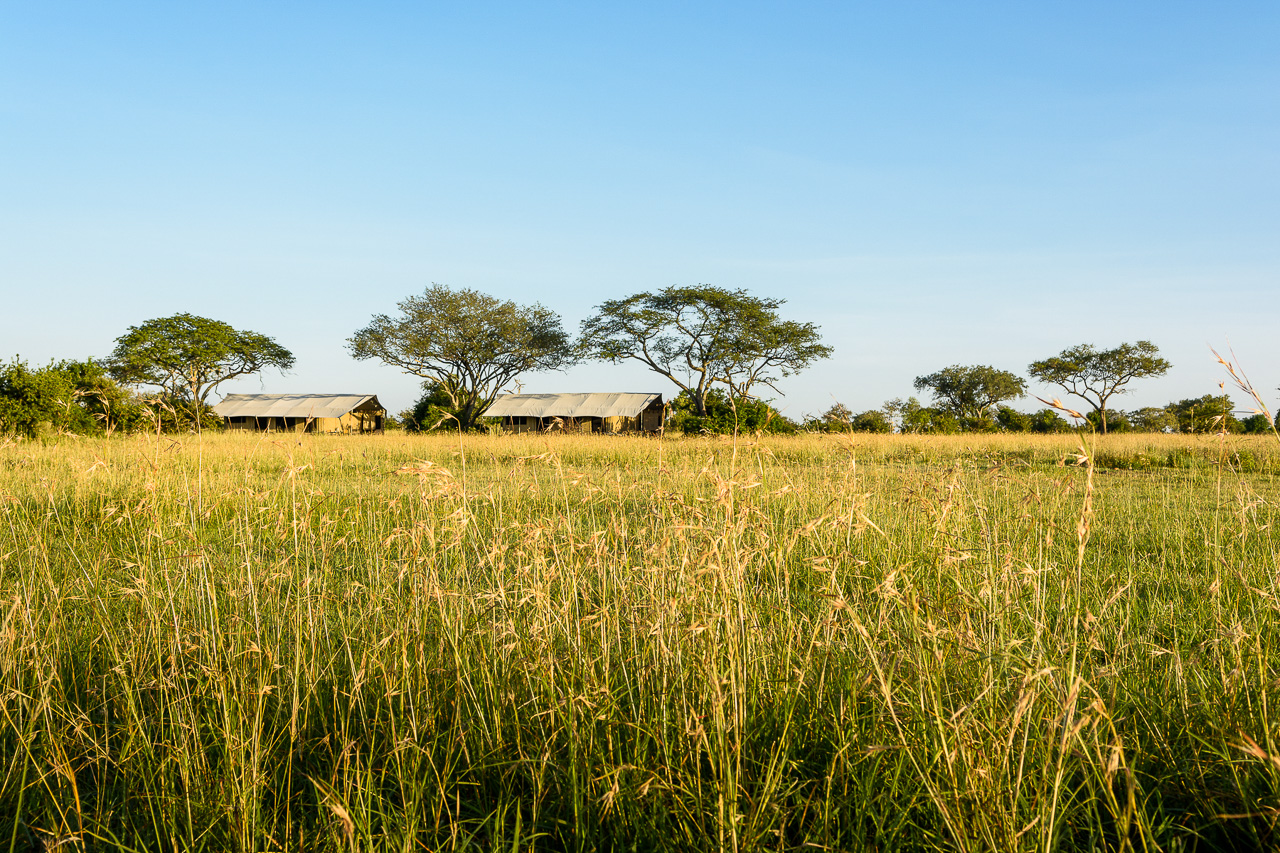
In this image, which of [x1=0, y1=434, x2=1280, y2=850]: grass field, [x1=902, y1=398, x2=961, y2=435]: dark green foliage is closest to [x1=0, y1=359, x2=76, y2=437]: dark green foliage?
[x1=0, y1=434, x2=1280, y2=850]: grass field

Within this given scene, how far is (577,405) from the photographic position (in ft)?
133

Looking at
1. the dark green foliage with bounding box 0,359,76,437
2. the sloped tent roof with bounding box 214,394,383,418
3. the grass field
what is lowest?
the grass field

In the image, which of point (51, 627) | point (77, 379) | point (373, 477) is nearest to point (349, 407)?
point (77, 379)

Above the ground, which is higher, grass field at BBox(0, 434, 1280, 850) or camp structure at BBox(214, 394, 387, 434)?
camp structure at BBox(214, 394, 387, 434)

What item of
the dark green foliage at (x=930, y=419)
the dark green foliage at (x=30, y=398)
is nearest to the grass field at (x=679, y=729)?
the dark green foliage at (x=30, y=398)

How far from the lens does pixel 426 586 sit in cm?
213

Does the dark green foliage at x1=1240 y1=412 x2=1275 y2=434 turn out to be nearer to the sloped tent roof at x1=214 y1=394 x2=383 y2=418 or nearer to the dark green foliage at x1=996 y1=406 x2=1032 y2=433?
the dark green foliage at x1=996 y1=406 x2=1032 y2=433

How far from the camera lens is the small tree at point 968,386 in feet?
151

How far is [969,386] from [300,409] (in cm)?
4214

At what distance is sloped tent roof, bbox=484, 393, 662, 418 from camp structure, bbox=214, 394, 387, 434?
311 inches

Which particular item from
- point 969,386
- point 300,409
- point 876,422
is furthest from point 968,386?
point 300,409

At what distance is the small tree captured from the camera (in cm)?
4600

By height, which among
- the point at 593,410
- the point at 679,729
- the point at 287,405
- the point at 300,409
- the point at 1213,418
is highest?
the point at 287,405

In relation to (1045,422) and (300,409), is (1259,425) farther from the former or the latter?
(300,409)
